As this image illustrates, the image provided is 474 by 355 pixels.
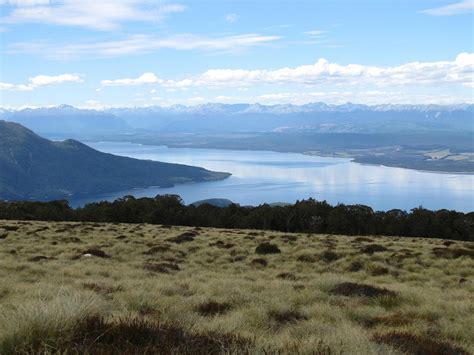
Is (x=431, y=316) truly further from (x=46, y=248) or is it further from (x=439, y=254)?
(x=46, y=248)

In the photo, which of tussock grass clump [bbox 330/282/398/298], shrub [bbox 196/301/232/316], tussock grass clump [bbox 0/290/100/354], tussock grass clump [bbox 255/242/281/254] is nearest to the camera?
tussock grass clump [bbox 0/290/100/354]

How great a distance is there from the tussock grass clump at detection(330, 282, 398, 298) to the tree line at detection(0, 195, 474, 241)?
1607 inches

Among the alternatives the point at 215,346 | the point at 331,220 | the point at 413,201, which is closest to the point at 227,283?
the point at 215,346

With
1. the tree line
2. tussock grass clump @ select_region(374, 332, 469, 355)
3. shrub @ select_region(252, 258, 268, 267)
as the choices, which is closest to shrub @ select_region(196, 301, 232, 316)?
tussock grass clump @ select_region(374, 332, 469, 355)

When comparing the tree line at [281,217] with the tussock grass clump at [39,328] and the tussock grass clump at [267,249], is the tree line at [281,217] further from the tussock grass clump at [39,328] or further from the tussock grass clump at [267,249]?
the tussock grass clump at [39,328]

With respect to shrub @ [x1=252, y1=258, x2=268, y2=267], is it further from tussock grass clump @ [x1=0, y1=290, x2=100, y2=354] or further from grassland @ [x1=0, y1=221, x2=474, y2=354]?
tussock grass clump @ [x1=0, y1=290, x2=100, y2=354]

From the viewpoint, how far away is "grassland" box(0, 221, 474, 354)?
5031 mm

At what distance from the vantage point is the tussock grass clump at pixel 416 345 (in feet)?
19.8

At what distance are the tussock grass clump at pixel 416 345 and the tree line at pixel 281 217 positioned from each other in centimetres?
4566

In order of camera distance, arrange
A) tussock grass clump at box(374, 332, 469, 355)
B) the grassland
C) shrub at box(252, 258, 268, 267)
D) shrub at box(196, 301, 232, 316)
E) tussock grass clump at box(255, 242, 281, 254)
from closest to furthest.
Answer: the grassland
tussock grass clump at box(374, 332, 469, 355)
shrub at box(196, 301, 232, 316)
shrub at box(252, 258, 268, 267)
tussock grass clump at box(255, 242, 281, 254)

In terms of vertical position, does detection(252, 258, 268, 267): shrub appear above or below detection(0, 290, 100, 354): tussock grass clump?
below

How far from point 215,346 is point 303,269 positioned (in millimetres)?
11928

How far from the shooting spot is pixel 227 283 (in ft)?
38.5

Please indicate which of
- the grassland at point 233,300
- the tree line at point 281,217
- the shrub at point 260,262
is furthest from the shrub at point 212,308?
the tree line at point 281,217
